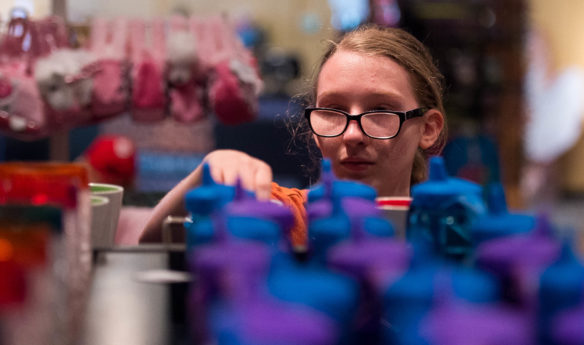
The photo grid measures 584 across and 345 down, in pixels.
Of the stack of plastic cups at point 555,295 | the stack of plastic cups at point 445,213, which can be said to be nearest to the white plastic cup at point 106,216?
the stack of plastic cups at point 445,213

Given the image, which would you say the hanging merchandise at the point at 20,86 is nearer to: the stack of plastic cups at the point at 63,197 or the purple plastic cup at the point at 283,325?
the stack of plastic cups at the point at 63,197

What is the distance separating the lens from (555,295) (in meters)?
0.55

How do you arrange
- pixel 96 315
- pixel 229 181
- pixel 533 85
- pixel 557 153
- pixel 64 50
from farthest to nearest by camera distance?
1. pixel 557 153
2. pixel 533 85
3. pixel 64 50
4. pixel 229 181
5. pixel 96 315

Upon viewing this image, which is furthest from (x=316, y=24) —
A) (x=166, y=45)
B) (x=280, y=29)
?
(x=166, y=45)

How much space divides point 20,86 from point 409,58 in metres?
1.01

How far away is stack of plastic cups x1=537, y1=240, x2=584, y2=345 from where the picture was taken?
1.79 ft

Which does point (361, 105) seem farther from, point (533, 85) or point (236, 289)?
point (533, 85)

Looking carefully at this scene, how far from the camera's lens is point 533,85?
6883 millimetres

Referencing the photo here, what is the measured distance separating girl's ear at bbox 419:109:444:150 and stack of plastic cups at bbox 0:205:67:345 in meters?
1.08

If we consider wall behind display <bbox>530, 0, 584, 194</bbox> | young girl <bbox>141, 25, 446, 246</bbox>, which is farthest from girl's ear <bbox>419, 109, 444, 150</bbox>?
wall behind display <bbox>530, 0, 584, 194</bbox>

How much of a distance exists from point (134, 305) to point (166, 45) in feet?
4.56

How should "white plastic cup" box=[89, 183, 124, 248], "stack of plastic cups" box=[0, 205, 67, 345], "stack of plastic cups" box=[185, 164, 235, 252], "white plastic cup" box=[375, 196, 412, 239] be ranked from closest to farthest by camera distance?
"stack of plastic cups" box=[0, 205, 67, 345]
"stack of plastic cups" box=[185, 164, 235, 252]
"white plastic cup" box=[375, 196, 412, 239]
"white plastic cup" box=[89, 183, 124, 248]

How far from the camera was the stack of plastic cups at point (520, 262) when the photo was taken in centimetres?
57

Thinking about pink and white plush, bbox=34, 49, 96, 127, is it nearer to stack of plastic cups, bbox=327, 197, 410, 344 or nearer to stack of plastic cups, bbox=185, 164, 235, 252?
stack of plastic cups, bbox=185, 164, 235, 252
